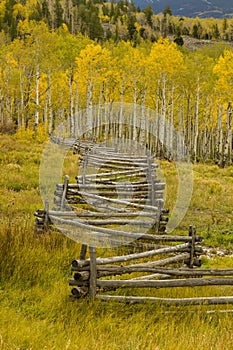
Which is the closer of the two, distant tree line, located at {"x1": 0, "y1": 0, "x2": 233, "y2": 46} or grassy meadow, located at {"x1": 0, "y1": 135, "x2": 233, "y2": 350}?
grassy meadow, located at {"x1": 0, "y1": 135, "x2": 233, "y2": 350}

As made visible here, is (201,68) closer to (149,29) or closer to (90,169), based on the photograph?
(90,169)

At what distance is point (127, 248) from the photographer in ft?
25.6

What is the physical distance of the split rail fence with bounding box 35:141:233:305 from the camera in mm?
5215

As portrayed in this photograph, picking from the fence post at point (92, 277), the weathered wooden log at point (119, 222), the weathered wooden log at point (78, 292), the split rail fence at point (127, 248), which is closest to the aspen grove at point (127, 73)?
the split rail fence at point (127, 248)

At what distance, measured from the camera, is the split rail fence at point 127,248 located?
521 cm

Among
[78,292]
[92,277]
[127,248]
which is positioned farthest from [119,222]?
[78,292]

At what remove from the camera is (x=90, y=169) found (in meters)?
18.0

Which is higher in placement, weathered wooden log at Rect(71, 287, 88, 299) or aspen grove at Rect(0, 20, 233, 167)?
aspen grove at Rect(0, 20, 233, 167)

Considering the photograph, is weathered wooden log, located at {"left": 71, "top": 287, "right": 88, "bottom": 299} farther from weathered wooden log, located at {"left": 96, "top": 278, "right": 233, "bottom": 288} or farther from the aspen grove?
the aspen grove

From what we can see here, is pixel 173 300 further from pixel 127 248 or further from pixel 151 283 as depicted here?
pixel 127 248

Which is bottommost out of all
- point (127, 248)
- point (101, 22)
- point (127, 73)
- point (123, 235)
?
point (127, 248)

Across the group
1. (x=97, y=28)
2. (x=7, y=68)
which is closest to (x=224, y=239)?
(x=7, y=68)

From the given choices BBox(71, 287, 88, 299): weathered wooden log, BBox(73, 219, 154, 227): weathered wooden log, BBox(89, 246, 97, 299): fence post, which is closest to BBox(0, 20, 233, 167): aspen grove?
BBox(73, 219, 154, 227): weathered wooden log

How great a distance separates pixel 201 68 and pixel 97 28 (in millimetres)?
63630
